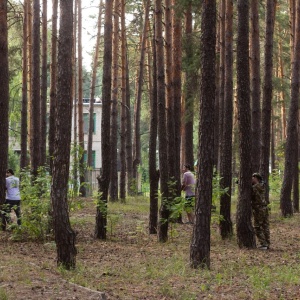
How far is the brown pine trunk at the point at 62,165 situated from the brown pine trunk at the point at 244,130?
4831 mm

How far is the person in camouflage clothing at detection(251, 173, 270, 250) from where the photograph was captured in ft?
55.3

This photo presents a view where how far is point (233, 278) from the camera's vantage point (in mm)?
12367

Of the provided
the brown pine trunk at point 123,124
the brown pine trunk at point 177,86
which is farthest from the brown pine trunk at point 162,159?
the brown pine trunk at point 123,124

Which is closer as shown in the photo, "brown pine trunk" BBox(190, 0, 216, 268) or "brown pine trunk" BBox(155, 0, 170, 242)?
"brown pine trunk" BBox(190, 0, 216, 268)

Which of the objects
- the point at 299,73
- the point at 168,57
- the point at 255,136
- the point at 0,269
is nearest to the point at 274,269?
the point at 0,269

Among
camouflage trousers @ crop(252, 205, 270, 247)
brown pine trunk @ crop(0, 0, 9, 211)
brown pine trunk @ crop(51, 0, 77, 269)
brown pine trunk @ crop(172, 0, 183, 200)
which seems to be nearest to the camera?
brown pine trunk @ crop(51, 0, 77, 269)

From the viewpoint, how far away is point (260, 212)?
17.0 m

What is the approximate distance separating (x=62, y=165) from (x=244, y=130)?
5.44 m

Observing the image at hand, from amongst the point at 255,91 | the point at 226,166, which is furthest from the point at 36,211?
the point at 255,91

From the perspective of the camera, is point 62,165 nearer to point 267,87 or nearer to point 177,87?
point 177,87

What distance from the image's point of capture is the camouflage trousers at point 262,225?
16.8m

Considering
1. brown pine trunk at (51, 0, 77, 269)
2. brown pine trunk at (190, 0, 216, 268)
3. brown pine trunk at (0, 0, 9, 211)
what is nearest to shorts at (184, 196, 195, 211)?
brown pine trunk at (190, 0, 216, 268)

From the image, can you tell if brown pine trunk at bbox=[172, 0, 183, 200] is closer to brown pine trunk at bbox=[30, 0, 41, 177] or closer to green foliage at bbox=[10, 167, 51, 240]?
brown pine trunk at bbox=[30, 0, 41, 177]

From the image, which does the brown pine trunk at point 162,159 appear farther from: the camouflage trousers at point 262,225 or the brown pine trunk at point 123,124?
the brown pine trunk at point 123,124
